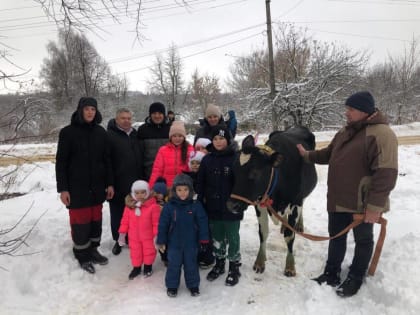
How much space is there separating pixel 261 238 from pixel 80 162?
107 inches

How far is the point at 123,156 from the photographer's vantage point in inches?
183

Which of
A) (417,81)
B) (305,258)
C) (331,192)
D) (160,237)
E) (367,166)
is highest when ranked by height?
(417,81)

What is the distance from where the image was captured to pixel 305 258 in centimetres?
450

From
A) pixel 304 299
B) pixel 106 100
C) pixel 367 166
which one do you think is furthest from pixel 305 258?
pixel 106 100

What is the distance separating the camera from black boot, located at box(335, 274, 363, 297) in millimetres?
3340

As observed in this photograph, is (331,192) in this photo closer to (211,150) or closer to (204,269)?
(211,150)

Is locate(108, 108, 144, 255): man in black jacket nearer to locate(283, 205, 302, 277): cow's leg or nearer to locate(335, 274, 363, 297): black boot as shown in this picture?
locate(283, 205, 302, 277): cow's leg

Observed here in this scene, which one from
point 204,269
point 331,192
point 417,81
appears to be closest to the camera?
point 331,192

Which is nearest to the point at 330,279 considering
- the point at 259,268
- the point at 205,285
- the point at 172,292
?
the point at 259,268

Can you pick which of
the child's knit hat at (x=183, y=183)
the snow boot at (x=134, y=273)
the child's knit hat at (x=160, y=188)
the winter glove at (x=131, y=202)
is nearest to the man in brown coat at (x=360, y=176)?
the child's knit hat at (x=183, y=183)

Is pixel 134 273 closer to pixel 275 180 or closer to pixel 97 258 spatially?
pixel 97 258

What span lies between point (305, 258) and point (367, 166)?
1.87m

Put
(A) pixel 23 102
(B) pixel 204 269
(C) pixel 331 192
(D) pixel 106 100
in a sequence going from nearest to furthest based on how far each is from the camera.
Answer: (A) pixel 23 102 → (C) pixel 331 192 → (B) pixel 204 269 → (D) pixel 106 100

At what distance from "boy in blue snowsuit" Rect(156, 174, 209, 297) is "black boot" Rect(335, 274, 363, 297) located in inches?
62.6
